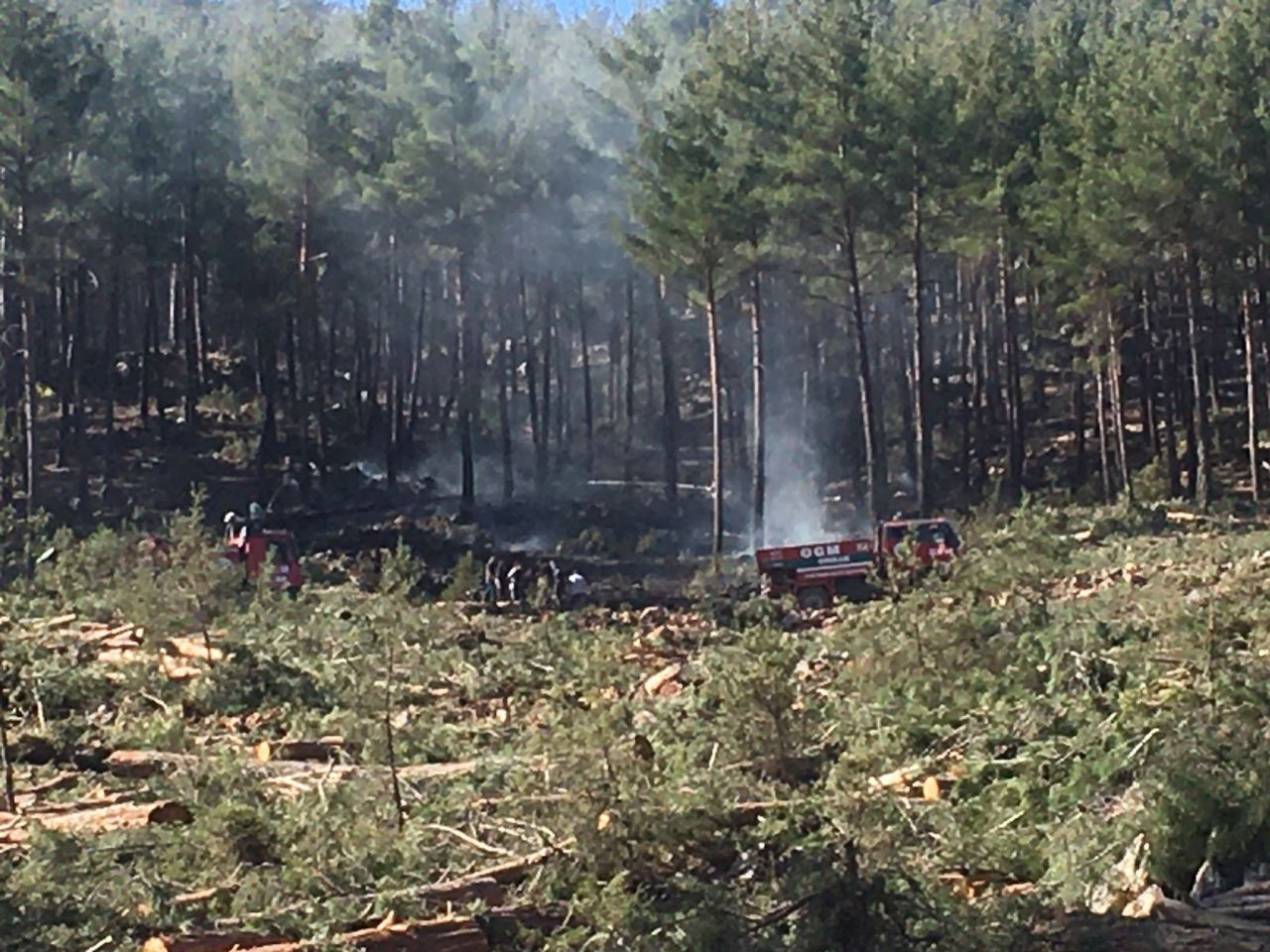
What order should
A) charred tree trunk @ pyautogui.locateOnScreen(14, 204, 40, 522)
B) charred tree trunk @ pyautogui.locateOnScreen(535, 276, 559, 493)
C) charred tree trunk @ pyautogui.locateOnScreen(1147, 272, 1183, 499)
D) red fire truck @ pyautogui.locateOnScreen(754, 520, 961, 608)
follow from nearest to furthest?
1. red fire truck @ pyautogui.locateOnScreen(754, 520, 961, 608)
2. charred tree trunk @ pyautogui.locateOnScreen(14, 204, 40, 522)
3. charred tree trunk @ pyautogui.locateOnScreen(1147, 272, 1183, 499)
4. charred tree trunk @ pyautogui.locateOnScreen(535, 276, 559, 493)

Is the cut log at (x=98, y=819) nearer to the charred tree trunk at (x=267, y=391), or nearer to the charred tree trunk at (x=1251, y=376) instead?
the charred tree trunk at (x=1251, y=376)

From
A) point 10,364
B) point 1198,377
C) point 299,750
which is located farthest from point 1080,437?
point 299,750

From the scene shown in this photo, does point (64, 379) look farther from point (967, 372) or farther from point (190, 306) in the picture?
point (967, 372)

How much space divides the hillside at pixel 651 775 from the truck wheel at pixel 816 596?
27.2ft

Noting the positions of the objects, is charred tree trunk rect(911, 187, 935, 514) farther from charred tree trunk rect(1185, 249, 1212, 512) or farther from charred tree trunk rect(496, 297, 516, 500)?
charred tree trunk rect(496, 297, 516, 500)

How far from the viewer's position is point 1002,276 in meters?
47.5

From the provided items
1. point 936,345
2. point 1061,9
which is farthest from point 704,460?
point 1061,9

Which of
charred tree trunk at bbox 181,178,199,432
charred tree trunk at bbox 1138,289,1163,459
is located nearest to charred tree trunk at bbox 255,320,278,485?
charred tree trunk at bbox 181,178,199,432

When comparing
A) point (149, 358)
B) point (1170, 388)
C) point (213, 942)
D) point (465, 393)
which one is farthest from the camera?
point (149, 358)

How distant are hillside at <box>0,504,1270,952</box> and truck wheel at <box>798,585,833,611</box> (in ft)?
27.2

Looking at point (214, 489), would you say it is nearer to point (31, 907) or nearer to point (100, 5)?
point (31, 907)

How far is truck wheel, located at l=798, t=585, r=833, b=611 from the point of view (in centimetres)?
3189

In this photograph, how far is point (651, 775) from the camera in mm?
11477

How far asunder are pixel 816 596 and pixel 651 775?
67.9 ft
